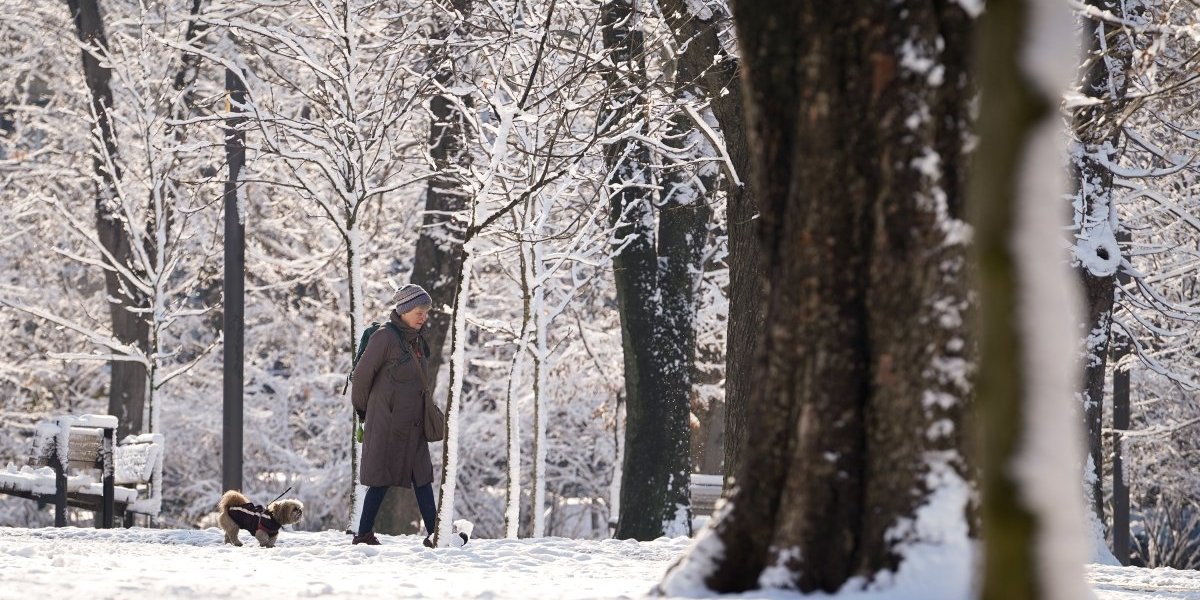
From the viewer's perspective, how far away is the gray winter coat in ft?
31.8

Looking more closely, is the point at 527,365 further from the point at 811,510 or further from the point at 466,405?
the point at 811,510

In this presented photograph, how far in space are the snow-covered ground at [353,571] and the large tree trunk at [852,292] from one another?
267 mm

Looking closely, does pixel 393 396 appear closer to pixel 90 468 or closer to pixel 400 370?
pixel 400 370

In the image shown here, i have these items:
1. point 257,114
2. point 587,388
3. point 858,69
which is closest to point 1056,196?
point 858,69

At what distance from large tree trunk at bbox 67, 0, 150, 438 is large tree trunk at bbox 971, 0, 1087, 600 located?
17.4 meters

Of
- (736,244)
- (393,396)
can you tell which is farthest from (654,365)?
(393,396)

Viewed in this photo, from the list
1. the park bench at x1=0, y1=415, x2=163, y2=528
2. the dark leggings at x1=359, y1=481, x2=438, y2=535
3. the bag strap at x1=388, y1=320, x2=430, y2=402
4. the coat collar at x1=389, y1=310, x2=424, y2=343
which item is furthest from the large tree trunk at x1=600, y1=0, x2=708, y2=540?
the park bench at x1=0, y1=415, x2=163, y2=528

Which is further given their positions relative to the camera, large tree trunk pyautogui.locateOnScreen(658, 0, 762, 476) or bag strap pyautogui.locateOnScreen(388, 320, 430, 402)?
large tree trunk pyautogui.locateOnScreen(658, 0, 762, 476)

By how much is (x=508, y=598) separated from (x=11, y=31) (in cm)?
2106

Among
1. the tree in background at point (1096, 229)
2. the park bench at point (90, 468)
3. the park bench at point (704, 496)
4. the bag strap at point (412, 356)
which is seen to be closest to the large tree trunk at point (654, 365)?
the park bench at point (704, 496)

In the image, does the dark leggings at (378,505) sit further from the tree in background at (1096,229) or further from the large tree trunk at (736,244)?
the tree in background at (1096,229)

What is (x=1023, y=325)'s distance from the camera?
7.37 ft

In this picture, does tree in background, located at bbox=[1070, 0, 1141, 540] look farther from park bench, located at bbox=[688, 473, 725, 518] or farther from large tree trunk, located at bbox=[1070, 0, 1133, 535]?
park bench, located at bbox=[688, 473, 725, 518]

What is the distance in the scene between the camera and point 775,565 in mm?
4684
